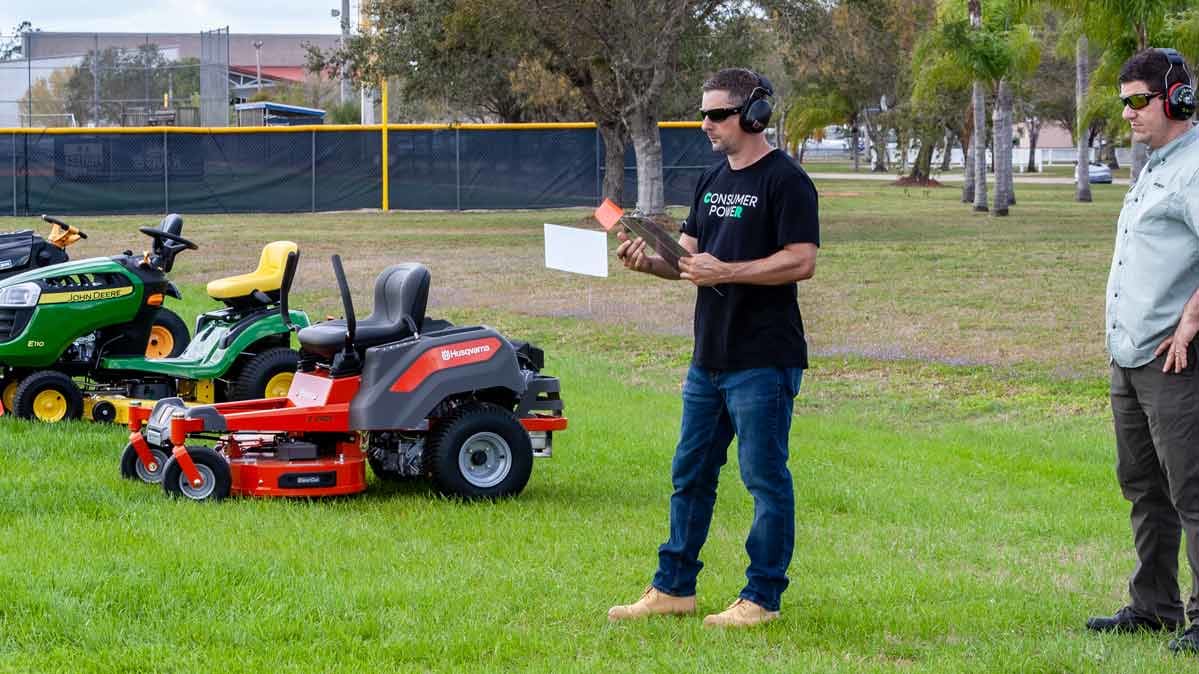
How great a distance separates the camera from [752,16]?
112 feet

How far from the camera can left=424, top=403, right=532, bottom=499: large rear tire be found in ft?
27.1

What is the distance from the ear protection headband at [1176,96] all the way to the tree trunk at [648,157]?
27.0 m

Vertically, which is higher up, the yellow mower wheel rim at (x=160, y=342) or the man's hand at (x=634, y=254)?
the man's hand at (x=634, y=254)

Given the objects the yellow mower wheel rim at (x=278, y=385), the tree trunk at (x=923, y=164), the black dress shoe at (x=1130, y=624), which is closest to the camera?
the black dress shoe at (x=1130, y=624)

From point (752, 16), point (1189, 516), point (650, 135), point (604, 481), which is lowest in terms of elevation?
point (604, 481)

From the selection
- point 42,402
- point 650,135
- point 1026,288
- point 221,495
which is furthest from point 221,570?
point 650,135

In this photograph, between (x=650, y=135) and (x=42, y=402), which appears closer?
(x=42, y=402)

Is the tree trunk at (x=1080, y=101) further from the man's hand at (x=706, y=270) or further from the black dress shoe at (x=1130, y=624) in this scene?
the man's hand at (x=706, y=270)

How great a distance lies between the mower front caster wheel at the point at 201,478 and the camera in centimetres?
802

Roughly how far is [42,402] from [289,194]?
31.9 m

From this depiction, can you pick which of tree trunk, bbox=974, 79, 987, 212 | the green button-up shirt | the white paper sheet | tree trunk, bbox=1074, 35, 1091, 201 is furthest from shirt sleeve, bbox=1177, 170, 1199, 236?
tree trunk, bbox=1074, 35, 1091, 201

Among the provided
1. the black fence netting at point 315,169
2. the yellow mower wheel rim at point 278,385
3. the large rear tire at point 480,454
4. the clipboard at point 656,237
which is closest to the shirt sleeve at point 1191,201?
the clipboard at point 656,237

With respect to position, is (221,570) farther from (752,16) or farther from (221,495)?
(752,16)

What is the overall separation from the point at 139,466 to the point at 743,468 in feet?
12.9
